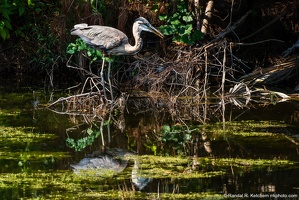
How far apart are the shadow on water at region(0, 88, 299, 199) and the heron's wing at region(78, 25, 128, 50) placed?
0.77 metres

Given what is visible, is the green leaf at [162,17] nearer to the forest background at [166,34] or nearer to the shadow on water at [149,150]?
the forest background at [166,34]

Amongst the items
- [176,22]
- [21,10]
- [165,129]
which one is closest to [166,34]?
[176,22]

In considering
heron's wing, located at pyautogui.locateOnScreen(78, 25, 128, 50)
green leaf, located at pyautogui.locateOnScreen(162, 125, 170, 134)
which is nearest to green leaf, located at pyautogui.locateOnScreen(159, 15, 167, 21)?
heron's wing, located at pyautogui.locateOnScreen(78, 25, 128, 50)

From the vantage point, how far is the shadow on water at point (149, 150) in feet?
19.7

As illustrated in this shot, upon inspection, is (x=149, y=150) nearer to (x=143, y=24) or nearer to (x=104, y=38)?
(x=104, y=38)

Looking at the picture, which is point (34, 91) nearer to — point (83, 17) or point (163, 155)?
point (83, 17)

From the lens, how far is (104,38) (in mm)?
9805

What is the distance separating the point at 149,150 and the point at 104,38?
2.68 metres

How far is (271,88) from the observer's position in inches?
444

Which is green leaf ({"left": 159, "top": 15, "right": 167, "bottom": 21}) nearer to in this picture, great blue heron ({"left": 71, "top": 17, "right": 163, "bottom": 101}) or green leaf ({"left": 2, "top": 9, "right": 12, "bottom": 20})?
great blue heron ({"left": 71, "top": 17, "right": 163, "bottom": 101})

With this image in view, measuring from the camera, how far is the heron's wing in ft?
32.1

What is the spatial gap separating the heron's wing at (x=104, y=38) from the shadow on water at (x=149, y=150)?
77 centimetres

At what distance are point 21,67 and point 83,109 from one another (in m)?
3.49

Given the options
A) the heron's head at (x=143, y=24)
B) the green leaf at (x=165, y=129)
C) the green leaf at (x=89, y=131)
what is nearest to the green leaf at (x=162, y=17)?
the heron's head at (x=143, y=24)
